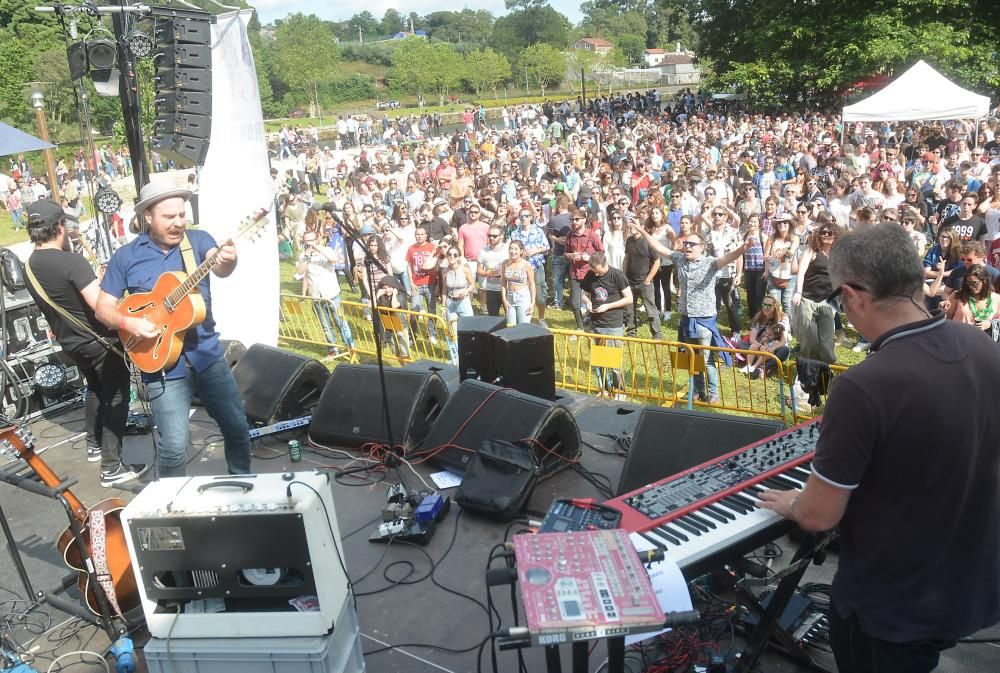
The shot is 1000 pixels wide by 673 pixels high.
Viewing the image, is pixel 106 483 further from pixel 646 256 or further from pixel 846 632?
pixel 646 256

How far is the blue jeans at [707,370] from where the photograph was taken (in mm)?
7043

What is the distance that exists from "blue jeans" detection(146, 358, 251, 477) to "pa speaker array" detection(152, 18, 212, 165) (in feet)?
11.1

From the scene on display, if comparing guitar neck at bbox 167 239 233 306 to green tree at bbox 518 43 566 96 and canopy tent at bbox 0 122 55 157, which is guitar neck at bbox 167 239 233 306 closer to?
canopy tent at bbox 0 122 55 157

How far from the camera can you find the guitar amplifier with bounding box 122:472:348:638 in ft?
9.66

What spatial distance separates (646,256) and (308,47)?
190 ft

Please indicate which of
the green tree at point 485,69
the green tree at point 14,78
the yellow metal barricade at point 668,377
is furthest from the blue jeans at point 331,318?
the green tree at point 485,69

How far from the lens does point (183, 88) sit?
23.3ft

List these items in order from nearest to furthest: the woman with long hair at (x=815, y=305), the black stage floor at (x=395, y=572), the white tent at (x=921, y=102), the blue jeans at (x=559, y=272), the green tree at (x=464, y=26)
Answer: the black stage floor at (x=395, y=572)
the woman with long hair at (x=815, y=305)
the blue jeans at (x=559, y=272)
the white tent at (x=921, y=102)
the green tree at (x=464, y=26)

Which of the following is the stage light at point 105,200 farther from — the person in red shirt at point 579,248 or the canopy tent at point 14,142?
the person in red shirt at point 579,248

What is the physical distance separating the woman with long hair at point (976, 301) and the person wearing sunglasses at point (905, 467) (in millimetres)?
4614

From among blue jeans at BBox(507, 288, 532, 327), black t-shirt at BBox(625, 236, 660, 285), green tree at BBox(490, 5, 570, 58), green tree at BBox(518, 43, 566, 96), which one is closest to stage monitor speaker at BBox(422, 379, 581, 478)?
blue jeans at BBox(507, 288, 532, 327)

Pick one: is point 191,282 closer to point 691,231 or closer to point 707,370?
point 707,370

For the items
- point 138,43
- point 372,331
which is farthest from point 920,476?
point 372,331

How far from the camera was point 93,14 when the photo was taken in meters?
6.36
